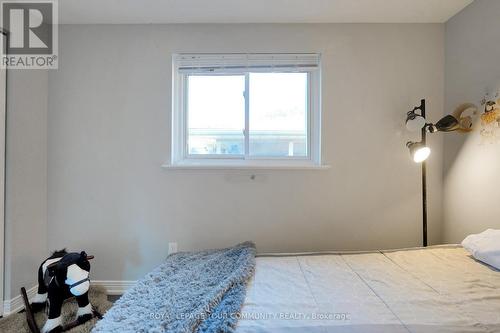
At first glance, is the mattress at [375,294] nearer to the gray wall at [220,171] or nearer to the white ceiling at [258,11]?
the gray wall at [220,171]

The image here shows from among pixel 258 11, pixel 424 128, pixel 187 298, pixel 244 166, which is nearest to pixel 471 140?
pixel 424 128

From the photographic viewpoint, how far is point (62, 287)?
1683mm

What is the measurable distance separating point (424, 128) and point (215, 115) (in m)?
1.63

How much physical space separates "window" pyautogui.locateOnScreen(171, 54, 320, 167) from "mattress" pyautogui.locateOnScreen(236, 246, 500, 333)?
Result: 947mm

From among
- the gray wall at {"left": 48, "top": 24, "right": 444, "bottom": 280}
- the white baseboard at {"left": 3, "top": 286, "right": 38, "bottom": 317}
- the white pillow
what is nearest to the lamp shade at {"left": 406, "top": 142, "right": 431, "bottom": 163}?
the gray wall at {"left": 48, "top": 24, "right": 444, "bottom": 280}

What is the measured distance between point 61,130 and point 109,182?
1.91ft

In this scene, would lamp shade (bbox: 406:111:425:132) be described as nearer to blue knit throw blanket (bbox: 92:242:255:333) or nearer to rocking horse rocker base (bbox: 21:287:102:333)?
blue knit throw blanket (bbox: 92:242:255:333)

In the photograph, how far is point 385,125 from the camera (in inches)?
87.7

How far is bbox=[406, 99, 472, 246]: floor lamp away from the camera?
1885 millimetres

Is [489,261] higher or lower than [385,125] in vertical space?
lower

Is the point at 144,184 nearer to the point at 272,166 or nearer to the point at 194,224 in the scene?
the point at 194,224

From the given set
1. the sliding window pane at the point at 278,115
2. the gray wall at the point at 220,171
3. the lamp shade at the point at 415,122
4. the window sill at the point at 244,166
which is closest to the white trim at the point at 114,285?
the gray wall at the point at 220,171

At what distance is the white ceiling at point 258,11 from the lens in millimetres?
1983

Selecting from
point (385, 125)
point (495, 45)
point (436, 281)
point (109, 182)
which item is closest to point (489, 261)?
point (436, 281)
